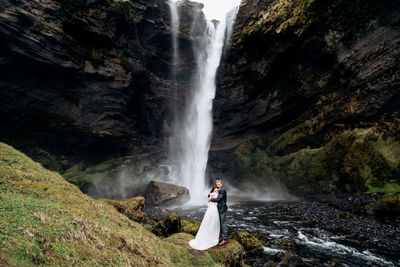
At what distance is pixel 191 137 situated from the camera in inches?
1903

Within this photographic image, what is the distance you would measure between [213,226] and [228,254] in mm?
1198

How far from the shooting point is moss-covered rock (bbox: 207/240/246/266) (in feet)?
25.1

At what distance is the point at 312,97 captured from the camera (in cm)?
3191

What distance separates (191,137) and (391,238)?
39.2 metres

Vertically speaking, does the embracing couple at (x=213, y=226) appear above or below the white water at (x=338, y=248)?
above

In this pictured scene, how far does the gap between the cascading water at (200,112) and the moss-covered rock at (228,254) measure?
3501 centimetres

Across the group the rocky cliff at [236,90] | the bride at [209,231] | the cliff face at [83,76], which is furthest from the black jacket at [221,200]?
the cliff face at [83,76]

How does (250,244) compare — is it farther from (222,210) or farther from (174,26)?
(174,26)

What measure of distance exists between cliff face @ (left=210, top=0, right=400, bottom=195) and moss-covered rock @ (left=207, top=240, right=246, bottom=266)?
804 inches

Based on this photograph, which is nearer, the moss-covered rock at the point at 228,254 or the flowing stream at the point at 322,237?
the moss-covered rock at the point at 228,254

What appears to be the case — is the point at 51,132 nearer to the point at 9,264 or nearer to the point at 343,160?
the point at 9,264

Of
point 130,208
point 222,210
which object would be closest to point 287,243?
point 222,210

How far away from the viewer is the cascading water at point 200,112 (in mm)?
45125

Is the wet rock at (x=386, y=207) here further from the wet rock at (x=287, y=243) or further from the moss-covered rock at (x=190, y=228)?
the moss-covered rock at (x=190, y=228)
